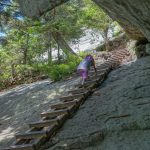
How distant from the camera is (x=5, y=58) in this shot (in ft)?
74.0

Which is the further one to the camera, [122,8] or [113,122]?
[113,122]

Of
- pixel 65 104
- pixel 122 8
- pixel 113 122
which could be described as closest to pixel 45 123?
pixel 65 104

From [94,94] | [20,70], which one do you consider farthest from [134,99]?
[20,70]

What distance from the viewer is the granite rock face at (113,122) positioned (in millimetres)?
7207

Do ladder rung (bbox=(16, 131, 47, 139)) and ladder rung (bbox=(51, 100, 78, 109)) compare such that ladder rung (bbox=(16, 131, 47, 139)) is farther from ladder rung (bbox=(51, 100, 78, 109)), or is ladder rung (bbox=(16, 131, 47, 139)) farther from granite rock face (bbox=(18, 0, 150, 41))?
granite rock face (bbox=(18, 0, 150, 41))

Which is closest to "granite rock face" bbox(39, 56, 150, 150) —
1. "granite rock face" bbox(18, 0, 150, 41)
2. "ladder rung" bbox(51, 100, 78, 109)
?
"ladder rung" bbox(51, 100, 78, 109)

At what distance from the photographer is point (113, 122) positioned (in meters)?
7.98

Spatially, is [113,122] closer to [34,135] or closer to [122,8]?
[34,135]

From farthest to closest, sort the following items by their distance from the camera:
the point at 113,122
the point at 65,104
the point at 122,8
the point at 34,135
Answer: the point at 65,104
the point at 34,135
the point at 113,122
the point at 122,8

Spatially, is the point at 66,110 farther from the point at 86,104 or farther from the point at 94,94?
the point at 94,94

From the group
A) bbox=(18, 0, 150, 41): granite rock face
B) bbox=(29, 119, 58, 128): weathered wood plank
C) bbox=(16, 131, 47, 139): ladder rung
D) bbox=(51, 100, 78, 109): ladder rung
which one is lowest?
bbox=(16, 131, 47, 139): ladder rung

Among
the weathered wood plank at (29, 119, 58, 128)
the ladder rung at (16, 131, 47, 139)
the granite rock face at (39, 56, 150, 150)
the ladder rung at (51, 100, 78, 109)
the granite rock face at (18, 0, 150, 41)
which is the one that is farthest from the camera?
the ladder rung at (51, 100, 78, 109)

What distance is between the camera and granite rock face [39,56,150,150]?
23.6 feet

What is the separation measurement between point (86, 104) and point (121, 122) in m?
2.37
